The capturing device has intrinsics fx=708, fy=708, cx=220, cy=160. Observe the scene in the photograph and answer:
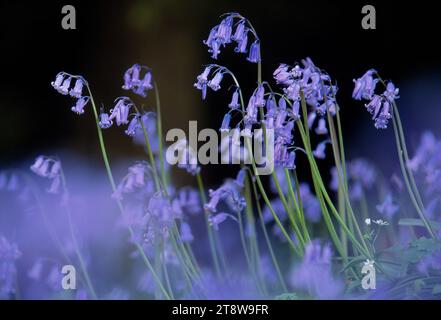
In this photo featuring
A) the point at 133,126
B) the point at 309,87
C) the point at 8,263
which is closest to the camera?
the point at 309,87

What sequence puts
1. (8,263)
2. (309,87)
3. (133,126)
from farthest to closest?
(8,263) → (133,126) → (309,87)

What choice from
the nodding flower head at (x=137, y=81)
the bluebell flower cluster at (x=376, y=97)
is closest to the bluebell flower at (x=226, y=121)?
the nodding flower head at (x=137, y=81)

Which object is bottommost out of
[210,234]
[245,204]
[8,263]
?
[8,263]

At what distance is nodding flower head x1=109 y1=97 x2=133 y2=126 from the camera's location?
3445 millimetres

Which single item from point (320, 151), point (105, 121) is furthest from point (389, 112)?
point (105, 121)

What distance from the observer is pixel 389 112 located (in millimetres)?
3439

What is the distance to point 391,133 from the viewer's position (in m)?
3.48

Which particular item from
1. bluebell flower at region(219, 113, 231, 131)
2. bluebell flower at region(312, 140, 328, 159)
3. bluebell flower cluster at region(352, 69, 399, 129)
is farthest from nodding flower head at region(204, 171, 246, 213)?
bluebell flower cluster at region(352, 69, 399, 129)

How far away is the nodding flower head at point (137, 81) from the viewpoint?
351cm

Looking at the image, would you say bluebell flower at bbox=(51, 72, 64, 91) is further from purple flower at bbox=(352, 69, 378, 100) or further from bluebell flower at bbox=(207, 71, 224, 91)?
purple flower at bbox=(352, 69, 378, 100)

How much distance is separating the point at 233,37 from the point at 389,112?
2.76 ft

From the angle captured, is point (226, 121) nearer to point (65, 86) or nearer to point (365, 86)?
point (365, 86)

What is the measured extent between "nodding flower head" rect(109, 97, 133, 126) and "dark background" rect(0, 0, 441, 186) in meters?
0.06
